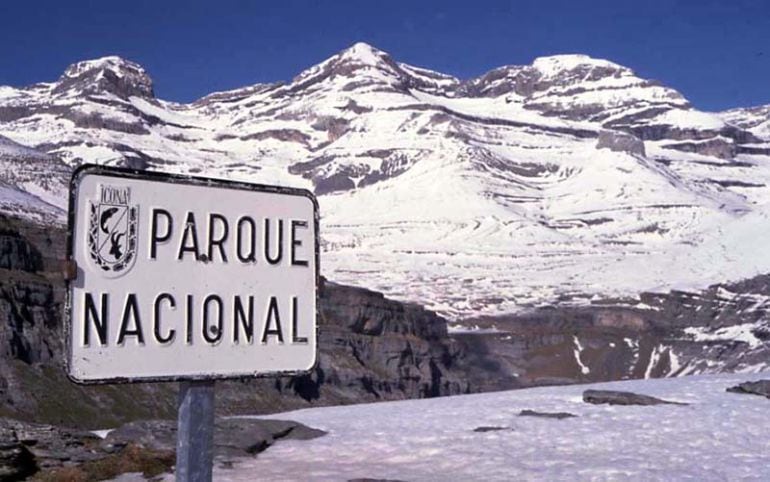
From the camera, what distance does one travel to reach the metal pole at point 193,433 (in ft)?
8.25

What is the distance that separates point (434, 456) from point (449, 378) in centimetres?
13838

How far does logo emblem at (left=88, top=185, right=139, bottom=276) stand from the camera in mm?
2301

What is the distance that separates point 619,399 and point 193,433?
616 inches

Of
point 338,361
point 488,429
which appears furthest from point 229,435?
point 338,361

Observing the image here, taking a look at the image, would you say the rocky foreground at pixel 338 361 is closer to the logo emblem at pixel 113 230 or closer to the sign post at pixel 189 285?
the sign post at pixel 189 285

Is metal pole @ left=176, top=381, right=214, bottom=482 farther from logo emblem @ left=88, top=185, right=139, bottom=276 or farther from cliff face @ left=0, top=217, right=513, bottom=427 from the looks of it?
cliff face @ left=0, top=217, right=513, bottom=427

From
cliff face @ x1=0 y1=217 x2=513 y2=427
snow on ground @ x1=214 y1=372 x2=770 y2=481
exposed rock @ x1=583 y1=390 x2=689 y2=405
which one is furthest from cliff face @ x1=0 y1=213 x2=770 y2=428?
exposed rock @ x1=583 y1=390 x2=689 y2=405

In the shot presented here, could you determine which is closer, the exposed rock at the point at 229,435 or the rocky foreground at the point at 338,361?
the rocky foreground at the point at 338,361

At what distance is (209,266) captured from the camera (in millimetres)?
2473

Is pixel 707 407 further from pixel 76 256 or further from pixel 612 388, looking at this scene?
pixel 76 256

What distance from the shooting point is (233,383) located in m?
97.3

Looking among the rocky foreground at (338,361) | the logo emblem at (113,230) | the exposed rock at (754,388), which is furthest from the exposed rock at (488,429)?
the logo emblem at (113,230)

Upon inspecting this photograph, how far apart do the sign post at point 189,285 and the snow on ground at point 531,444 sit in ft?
26.6

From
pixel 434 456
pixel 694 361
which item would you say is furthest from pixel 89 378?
pixel 694 361
